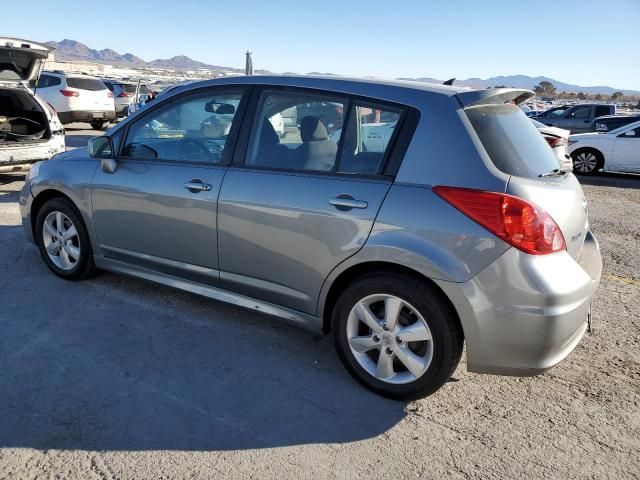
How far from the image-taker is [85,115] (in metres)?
15.8

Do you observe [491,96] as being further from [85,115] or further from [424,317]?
[85,115]

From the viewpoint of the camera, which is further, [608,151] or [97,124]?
[97,124]

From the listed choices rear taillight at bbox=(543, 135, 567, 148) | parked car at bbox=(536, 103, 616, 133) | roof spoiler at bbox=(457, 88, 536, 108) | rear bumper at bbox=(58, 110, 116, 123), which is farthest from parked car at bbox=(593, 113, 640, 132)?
rear bumper at bbox=(58, 110, 116, 123)

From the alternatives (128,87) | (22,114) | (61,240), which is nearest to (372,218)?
(61,240)

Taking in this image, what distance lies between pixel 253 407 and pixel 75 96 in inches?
600

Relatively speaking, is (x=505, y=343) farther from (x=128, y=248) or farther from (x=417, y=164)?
(x=128, y=248)

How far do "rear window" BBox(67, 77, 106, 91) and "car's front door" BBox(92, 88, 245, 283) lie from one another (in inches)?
531

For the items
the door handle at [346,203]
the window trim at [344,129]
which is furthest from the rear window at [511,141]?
the door handle at [346,203]

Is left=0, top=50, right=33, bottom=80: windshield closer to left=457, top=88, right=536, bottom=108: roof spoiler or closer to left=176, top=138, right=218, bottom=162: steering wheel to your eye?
left=176, top=138, right=218, bottom=162: steering wheel

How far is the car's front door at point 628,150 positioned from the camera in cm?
1165

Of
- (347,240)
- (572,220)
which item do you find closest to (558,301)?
(572,220)

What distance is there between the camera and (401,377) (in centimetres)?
290

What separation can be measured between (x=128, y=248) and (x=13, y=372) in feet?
3.98

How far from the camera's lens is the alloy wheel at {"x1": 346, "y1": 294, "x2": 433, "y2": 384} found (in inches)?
110
